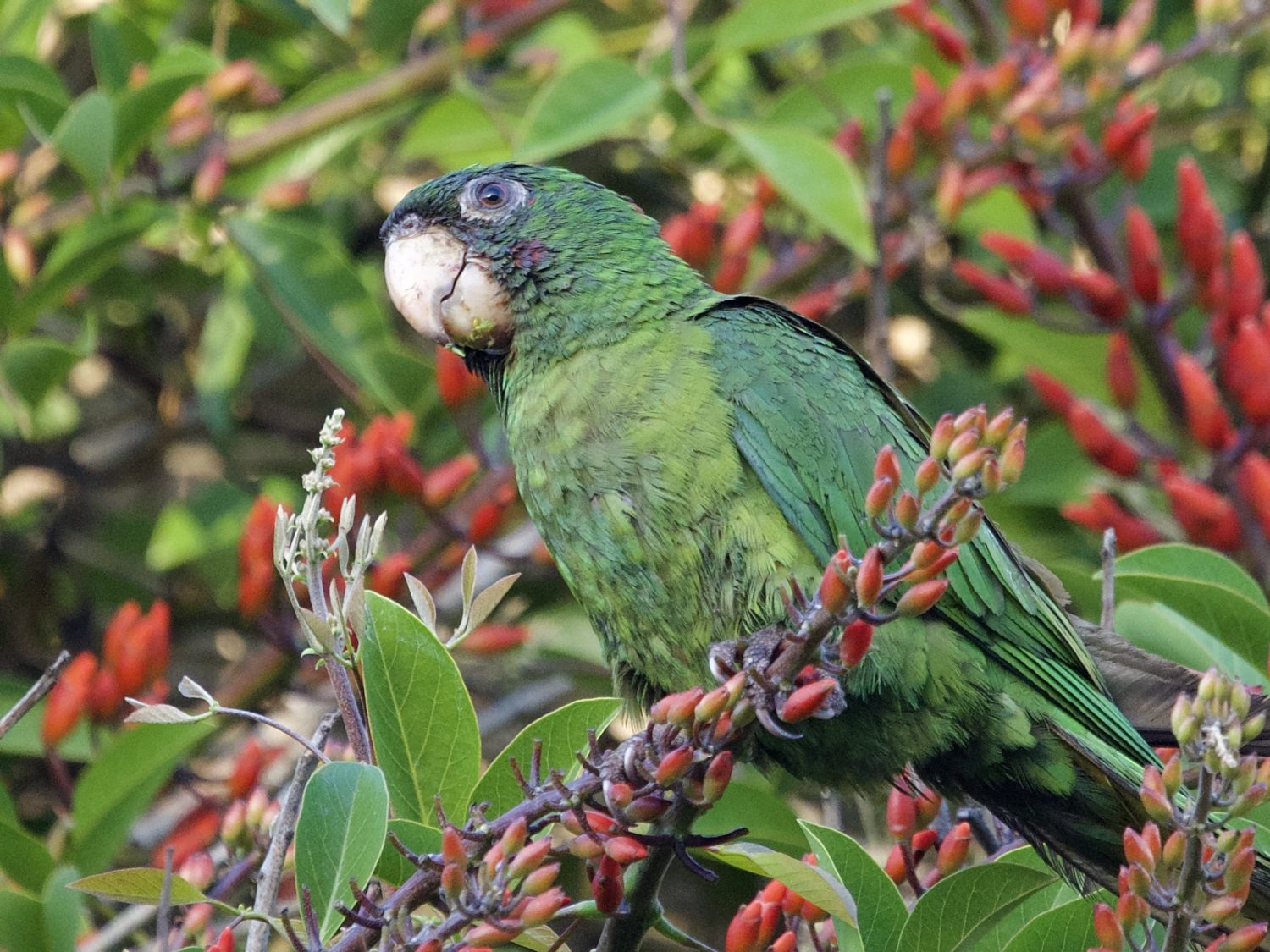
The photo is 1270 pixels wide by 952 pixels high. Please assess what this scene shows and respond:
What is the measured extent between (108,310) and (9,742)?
1.71m

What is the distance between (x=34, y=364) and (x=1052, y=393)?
90.9 inches

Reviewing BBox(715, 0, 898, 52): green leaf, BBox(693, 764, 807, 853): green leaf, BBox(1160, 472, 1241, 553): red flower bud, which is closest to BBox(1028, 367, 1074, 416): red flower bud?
BBox(1160, 472, 1241, 553): red flower bud

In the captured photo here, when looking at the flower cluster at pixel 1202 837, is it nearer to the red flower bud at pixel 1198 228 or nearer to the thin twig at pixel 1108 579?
the thin twig at pixel 1108 579

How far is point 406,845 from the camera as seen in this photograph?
1890mm

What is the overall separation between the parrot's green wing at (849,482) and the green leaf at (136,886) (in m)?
1.07

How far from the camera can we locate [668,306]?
2721mm

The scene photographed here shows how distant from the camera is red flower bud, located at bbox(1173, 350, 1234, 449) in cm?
316

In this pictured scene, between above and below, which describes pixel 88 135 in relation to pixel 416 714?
above

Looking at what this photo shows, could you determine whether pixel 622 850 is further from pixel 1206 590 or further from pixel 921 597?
pixel 1206 590

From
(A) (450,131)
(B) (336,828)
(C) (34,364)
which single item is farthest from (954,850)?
(A) (450,131)

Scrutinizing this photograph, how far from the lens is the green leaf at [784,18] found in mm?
3250

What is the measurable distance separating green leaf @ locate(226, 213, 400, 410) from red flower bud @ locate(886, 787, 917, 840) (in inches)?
60.8

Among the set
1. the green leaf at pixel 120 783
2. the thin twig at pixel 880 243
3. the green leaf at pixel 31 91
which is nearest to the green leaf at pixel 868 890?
the green leaf at pixel 120 783

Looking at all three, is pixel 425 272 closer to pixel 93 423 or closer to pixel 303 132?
pixel 303 132
